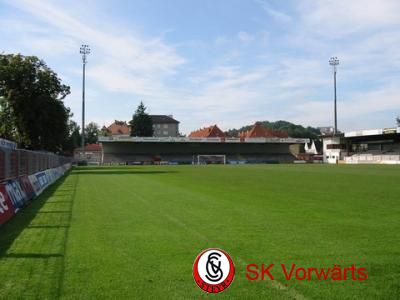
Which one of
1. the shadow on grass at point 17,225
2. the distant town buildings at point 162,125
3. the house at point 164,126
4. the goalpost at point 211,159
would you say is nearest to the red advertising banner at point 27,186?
the shadow on grass at point 17,225

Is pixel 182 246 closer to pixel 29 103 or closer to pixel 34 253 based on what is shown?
pixel 34 253

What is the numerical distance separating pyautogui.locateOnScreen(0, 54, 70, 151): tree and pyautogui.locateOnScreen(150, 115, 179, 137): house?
4777 inches

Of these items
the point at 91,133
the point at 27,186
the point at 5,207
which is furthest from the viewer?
the point at 91,133

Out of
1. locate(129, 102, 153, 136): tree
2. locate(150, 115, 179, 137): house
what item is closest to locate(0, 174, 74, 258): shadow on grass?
locate(129, 102, 153, 136): tree

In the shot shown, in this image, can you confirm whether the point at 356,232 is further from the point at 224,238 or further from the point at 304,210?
the point at 304,210

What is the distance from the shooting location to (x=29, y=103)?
47250 millimetres

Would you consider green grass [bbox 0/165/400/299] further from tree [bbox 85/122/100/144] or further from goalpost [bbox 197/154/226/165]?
tree [bbox 85/122/100/144]

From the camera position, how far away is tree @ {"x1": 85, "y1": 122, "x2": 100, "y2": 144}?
157875 millimetres

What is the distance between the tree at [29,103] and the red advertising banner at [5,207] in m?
36.0

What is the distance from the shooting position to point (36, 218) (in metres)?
11.9

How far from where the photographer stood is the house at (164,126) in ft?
564

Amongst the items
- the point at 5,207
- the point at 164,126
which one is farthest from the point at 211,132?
the point at 5,207

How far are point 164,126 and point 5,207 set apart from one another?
16225 cm

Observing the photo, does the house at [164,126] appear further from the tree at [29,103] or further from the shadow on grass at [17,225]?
the shadow on grass at [17,225]
